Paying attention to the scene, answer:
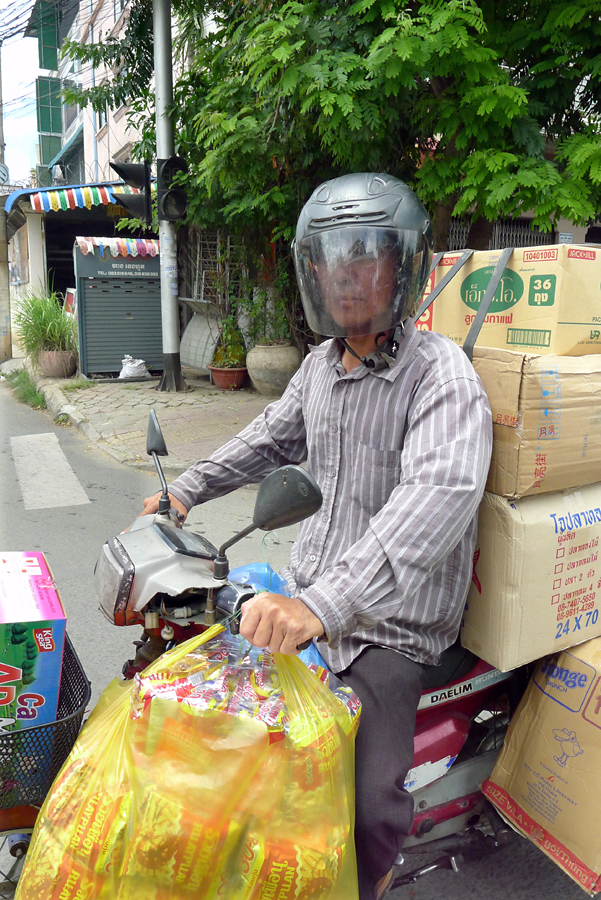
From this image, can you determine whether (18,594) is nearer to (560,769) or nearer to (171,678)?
(171,678)

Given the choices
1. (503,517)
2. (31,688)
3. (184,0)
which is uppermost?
(184,0)

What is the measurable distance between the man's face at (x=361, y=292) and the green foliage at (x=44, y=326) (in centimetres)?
1024

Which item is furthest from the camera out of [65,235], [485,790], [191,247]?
[65,235]

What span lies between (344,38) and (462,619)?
495 centimetres

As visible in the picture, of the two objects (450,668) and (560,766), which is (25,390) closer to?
(450,668)

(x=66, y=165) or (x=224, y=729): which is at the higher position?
(x=66, y=165)

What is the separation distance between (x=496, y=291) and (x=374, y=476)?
2.02 ft

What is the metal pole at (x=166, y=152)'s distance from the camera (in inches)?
346

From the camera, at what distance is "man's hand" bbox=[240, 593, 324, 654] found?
126cm

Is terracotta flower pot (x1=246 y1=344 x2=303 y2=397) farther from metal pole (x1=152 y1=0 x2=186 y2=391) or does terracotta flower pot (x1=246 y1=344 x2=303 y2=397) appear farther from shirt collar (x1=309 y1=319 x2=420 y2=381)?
shirt collar (x1=309 y1=319 x2=420 y2=381)

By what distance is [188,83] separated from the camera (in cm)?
909

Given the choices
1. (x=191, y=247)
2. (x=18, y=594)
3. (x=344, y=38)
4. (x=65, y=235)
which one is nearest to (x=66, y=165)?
(x=65, y=235)

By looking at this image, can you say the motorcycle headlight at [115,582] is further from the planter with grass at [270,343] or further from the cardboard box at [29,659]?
the planter with grass at [270,343]

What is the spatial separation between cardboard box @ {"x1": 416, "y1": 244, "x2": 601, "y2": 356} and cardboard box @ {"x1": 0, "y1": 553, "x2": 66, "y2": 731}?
1260mm
